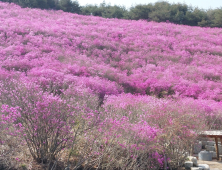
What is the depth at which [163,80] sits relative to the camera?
13039 mm

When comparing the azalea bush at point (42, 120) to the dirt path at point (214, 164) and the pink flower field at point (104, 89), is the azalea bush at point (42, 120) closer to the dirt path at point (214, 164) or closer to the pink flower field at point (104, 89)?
the pink flower field at point (104, 89)

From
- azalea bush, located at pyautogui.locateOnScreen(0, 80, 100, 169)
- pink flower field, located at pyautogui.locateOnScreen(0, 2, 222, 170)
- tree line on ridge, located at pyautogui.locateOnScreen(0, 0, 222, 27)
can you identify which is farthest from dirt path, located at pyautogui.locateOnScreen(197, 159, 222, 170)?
tree line on ridge, located at pyautogui.locateOnScreen(0, 0, 222, 27)

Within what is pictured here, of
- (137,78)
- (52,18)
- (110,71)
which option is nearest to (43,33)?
(52,18)

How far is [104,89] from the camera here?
10922mm

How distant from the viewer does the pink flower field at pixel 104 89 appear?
482 cm

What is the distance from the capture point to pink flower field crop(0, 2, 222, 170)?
4820 millimetres

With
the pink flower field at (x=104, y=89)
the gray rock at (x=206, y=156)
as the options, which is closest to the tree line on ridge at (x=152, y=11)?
the pink flower field at (x=104, y=89)

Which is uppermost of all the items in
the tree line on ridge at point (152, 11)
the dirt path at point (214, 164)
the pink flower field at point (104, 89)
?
the tree line on ridge at point (152, 11)

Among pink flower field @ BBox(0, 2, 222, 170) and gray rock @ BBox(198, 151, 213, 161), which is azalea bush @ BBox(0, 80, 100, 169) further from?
gray rock @ BBox(198, 151, 213, 161)

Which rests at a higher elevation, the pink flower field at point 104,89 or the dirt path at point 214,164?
the pink flower field at point 104,89

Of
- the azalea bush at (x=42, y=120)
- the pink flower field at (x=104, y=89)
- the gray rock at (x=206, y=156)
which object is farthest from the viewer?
the gray rock at (x=206, y=156)

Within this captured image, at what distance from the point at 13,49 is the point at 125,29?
10595 mm

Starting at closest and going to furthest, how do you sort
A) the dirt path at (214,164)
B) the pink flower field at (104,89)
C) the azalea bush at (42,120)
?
the azalea bush at (42,120) → the pink flower field at (104,89) → the dirt path at (214,164)

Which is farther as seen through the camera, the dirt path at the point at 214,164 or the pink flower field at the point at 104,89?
the dirt path at the point at 214,164
